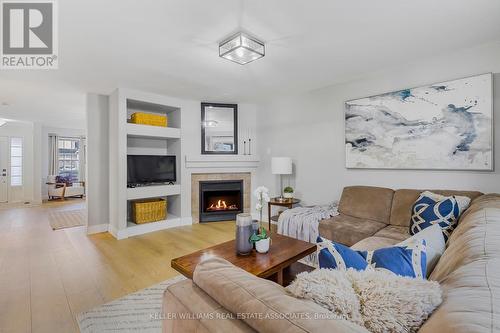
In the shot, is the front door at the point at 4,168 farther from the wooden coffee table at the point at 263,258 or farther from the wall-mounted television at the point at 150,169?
the wooden coffee table at the point at 263,258

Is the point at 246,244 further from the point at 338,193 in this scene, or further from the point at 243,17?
the point at 338,193

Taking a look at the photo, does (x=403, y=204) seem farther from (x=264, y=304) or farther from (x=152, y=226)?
(x=152, y=226)

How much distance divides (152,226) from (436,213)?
12.7 ft

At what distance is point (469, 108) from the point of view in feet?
8.39

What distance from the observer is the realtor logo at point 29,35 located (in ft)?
6.18

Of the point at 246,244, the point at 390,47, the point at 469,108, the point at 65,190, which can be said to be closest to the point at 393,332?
the point at 246,244

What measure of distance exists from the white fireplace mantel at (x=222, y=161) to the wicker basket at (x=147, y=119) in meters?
0.76

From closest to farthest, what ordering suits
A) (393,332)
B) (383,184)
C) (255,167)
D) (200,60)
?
(393,332), (200,60), (383,184), (255,167)

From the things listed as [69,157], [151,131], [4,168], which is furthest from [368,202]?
[4,168]

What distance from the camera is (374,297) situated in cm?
66

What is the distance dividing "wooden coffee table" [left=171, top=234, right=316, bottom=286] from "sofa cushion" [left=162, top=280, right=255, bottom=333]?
69 centimetres

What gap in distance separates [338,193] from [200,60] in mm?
2690

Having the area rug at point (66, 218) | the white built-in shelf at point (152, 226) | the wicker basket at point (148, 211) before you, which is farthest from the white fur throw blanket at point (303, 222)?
the area rug at point (66, 218)

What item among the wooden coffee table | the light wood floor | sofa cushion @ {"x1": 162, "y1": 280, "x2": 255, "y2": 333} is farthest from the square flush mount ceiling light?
the light wood floor
